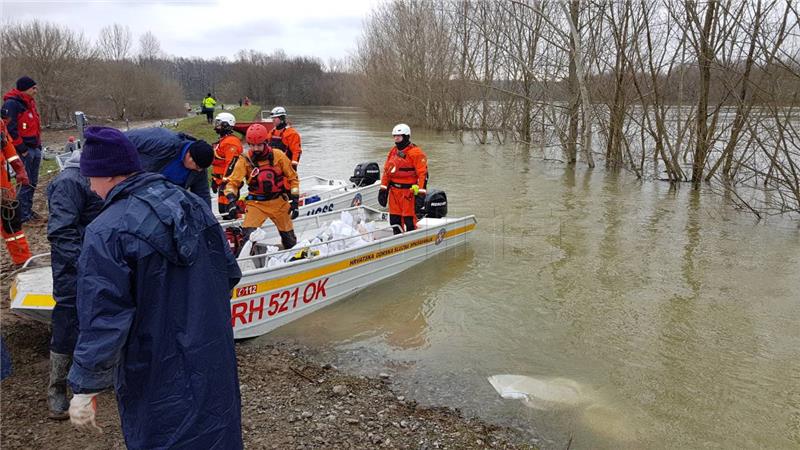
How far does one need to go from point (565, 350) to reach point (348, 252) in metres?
2.66

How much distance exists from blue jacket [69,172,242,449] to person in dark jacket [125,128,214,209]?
6.84ft

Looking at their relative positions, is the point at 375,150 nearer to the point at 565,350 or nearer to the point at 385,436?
the point at 565,350

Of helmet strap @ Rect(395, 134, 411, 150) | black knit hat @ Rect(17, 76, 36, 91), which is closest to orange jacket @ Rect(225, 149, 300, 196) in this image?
helmet strap @ Rect(395, 134, 411, 150)

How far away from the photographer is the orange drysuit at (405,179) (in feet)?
24.1

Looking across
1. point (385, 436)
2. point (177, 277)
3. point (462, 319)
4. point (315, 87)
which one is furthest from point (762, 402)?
point (315, 87)

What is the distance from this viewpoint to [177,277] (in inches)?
81.7

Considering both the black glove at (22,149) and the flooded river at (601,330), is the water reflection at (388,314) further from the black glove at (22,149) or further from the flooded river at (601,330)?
the black glove at (22,149)

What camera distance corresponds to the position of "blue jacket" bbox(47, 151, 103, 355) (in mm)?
3525

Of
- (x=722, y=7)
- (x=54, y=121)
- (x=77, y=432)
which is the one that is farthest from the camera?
(x=54, y=121)

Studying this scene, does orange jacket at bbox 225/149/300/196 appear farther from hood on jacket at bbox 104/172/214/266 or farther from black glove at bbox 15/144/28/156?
hood on jacket at bbox 104/172/214/266

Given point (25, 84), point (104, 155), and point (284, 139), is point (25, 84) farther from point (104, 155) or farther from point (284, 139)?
point (104, 155)

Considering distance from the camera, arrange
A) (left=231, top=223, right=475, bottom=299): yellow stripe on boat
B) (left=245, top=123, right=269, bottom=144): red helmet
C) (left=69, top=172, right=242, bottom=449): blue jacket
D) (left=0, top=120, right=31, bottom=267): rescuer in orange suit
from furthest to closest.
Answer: (left=245, top=123, right=269, bottom=144): red helmet < (left=0, top=120, right=31, bottom=267): rescuer in orange suit < (left=231, top=223, right=475, bottom=299): yellow stripe on boat < (left=69, top=172, right=242, bottom=449): blue jacket

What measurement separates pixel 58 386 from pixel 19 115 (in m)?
5.58

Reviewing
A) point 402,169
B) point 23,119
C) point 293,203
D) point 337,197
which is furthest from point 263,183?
point 23,119
